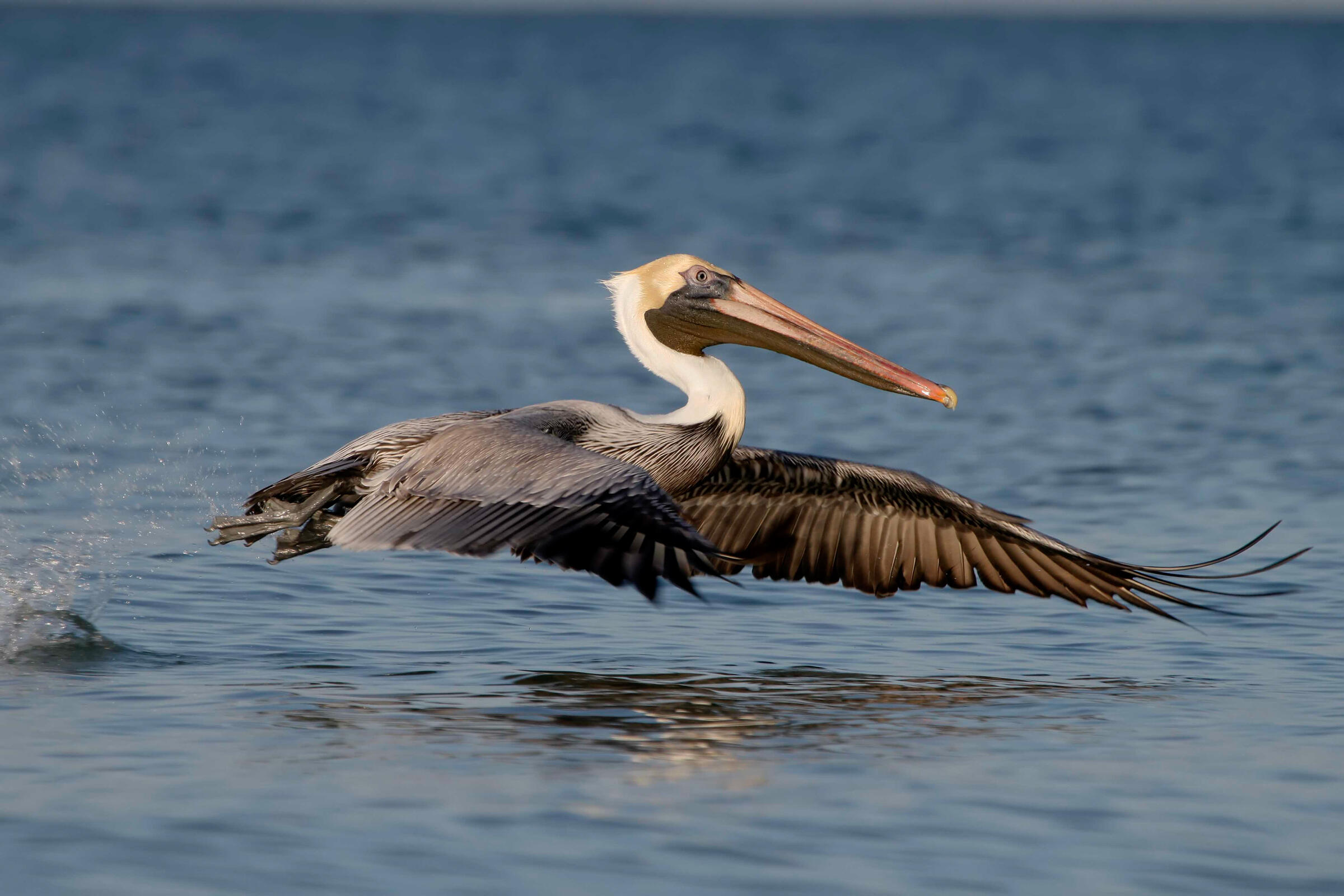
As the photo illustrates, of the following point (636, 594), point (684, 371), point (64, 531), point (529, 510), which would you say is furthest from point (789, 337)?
point (64, 531)

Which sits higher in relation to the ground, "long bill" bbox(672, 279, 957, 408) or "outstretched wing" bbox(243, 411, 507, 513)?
"long bill" bbox(672, 279, 957, 408)

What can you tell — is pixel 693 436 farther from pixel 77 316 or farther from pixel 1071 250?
pixel 1071 250

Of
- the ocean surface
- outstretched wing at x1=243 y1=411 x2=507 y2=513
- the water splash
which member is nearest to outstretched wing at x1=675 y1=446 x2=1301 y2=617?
the ocean surface

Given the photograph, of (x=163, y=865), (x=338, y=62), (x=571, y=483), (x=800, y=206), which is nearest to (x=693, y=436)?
(x=571, y=483)

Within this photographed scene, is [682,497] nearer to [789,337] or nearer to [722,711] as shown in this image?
[789,337]

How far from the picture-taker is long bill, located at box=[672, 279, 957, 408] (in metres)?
7.09

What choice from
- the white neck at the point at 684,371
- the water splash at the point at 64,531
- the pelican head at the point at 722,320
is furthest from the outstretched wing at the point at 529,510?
the water splash at the point at 64,531

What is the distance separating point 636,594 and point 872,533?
981mm

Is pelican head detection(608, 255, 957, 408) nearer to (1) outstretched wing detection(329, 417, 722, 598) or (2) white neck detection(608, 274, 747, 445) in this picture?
(2) white neck detection(608, 274, 747, 445)

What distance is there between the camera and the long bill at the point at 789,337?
7.09 meters

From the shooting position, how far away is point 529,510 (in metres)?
5.78

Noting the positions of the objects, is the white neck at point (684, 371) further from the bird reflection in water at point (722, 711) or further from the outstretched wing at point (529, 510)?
the bird reflection in water at point (722, 711)

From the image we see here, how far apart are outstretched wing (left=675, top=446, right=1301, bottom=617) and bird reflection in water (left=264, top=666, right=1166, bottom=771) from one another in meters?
0.79

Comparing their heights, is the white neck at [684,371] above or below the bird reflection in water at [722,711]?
above
